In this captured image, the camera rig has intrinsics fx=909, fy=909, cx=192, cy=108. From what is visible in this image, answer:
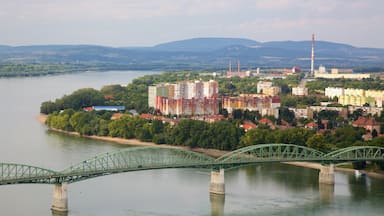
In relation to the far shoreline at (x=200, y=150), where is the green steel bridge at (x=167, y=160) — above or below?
above

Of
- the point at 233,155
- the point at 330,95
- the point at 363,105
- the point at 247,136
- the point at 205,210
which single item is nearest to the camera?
the point at 205,210

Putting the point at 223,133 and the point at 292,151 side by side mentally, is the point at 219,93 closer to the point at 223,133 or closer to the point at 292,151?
the point at 223,133

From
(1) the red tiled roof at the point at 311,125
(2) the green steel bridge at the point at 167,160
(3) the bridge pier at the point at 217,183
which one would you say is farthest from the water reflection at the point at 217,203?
(1) the red tiled roof at the point at 311,125

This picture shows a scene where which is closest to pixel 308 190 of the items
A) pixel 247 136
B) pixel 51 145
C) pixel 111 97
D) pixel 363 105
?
pixel 247 136

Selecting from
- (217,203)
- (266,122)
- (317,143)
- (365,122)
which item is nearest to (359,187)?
(217,203)

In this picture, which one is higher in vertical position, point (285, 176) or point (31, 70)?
point (31, 70)

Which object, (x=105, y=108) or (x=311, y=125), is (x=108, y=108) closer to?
(x=105, y=108)

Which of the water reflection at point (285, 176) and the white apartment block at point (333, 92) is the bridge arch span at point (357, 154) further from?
the white apartment block at point (333, 92)
